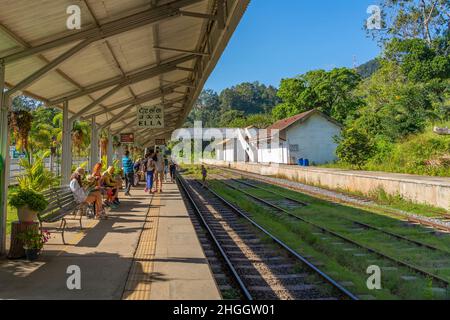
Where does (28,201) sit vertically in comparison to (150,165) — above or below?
below

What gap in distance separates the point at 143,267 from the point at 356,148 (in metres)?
24.4

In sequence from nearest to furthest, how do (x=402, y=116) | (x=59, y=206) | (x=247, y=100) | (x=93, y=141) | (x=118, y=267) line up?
(x=118, y=267) < (x=59, y=206) < (x=93, y=141) < (x=402, y=116) < (x=247, y=100)

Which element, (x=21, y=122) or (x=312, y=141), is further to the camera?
(x=312, y=141)

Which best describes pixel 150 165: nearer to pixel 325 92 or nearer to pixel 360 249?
pixel 360 249

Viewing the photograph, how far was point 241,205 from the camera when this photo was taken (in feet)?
56.4

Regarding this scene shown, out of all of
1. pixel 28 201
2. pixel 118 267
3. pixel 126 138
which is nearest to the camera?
pixel 118 267

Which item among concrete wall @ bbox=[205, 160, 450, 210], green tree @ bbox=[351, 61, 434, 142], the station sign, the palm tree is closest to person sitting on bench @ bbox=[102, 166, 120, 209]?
the station sign

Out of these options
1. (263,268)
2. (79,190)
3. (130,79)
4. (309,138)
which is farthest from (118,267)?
(309,138)

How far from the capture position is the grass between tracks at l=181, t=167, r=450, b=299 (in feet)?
22.0

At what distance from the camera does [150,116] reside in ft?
54.6

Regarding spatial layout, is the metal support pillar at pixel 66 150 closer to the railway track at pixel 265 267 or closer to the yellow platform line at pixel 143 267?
the yellow platform line at pixel 143 267

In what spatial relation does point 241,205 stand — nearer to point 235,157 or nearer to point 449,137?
point 449,137
